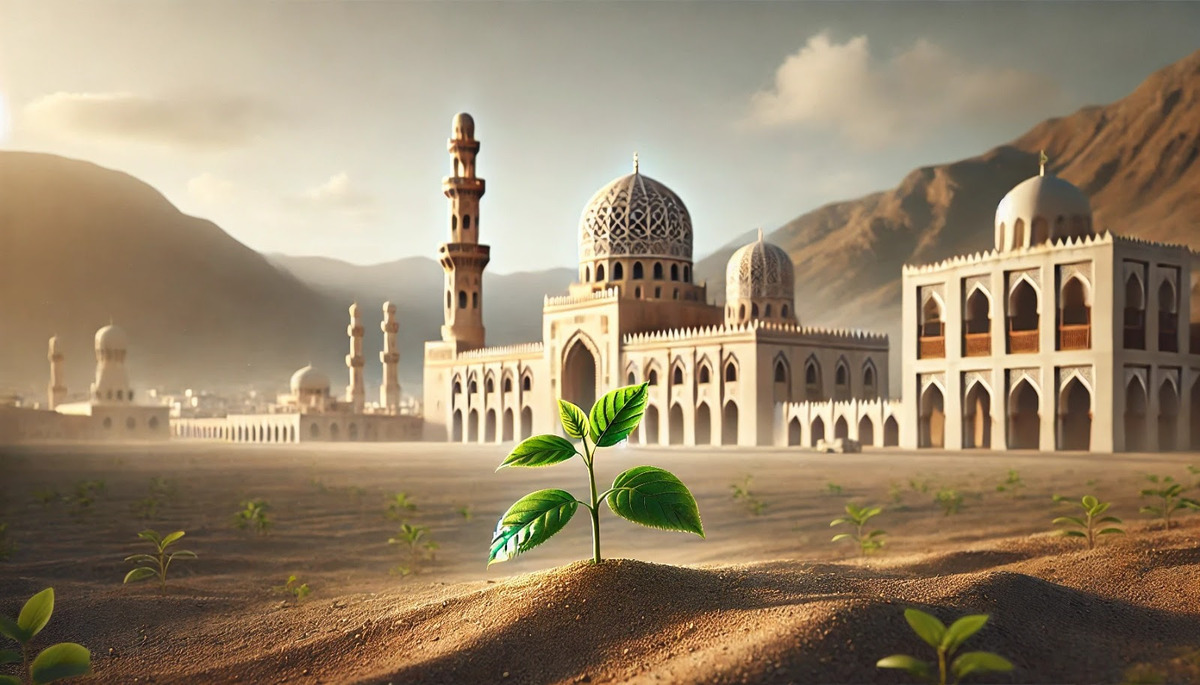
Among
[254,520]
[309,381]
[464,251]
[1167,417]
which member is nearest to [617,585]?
[254,520]

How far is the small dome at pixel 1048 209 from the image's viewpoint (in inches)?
593

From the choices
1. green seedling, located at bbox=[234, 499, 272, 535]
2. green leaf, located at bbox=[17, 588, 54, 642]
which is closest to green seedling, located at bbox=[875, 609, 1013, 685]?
green leaf, located at bbox=[17, 588, 54, 642]

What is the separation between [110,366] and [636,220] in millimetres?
17593

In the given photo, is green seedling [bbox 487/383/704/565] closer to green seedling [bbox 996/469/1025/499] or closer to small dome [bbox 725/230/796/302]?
green seedling [bbox 996/469/1025/499]

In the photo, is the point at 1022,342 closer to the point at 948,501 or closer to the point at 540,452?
the point at 948,501

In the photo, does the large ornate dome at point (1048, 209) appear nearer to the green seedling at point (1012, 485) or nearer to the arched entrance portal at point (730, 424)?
the green seedling at point (1012, 485)

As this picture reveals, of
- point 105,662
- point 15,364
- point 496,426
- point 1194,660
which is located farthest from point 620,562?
point 496,426

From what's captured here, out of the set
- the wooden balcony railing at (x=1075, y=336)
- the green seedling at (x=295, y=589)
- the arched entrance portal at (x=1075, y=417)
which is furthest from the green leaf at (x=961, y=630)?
the wooden balcony railing at (x=1075, y=336)

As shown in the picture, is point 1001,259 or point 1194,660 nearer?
point 1194,660

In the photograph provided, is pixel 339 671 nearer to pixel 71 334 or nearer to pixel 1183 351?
pixel 71 334

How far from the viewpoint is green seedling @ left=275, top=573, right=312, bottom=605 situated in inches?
213

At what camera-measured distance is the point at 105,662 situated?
415cm

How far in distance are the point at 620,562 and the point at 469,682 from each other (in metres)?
0.84

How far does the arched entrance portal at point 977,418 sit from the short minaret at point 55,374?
1194 centimetres
